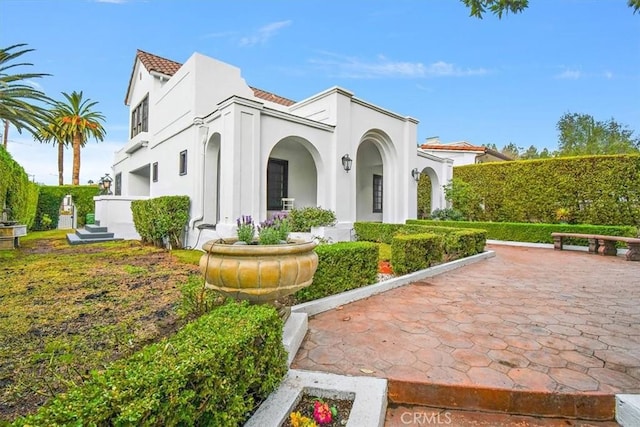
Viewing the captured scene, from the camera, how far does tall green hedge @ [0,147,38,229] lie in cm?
1001

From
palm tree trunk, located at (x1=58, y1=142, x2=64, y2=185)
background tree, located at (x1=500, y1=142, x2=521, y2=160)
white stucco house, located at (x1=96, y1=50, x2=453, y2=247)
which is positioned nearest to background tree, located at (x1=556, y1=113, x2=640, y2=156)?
background tree, located at (x1=500, y1=142, x2=521, y2=160)

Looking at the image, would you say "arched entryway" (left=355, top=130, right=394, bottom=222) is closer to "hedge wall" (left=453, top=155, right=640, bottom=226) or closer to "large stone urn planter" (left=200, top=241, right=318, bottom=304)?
"hedge wall" (left=453, top=155, right=640, bottom=226)

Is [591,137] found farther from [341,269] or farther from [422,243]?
[341,269]

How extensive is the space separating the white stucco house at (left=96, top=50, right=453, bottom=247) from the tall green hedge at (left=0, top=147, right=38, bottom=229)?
273 centimetres

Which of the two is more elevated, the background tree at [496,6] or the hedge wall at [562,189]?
the background tree at [496,6]

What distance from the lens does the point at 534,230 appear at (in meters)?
11.5

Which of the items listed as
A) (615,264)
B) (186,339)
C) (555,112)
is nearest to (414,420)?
(186,339)

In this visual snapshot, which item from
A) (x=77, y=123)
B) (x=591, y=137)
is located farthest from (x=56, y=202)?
(x=591, y=137)

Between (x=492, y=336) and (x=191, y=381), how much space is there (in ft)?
10.5

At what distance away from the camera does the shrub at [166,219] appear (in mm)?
9461

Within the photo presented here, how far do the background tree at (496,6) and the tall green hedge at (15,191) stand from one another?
13.0 m

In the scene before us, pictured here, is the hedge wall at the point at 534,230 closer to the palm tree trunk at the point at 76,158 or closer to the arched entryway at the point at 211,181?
the arched entryway at the point at 211,181

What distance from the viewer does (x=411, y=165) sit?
1309cm

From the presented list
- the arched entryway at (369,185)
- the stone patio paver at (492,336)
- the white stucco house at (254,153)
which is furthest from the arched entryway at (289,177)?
the stone patio paver at (492,336)
